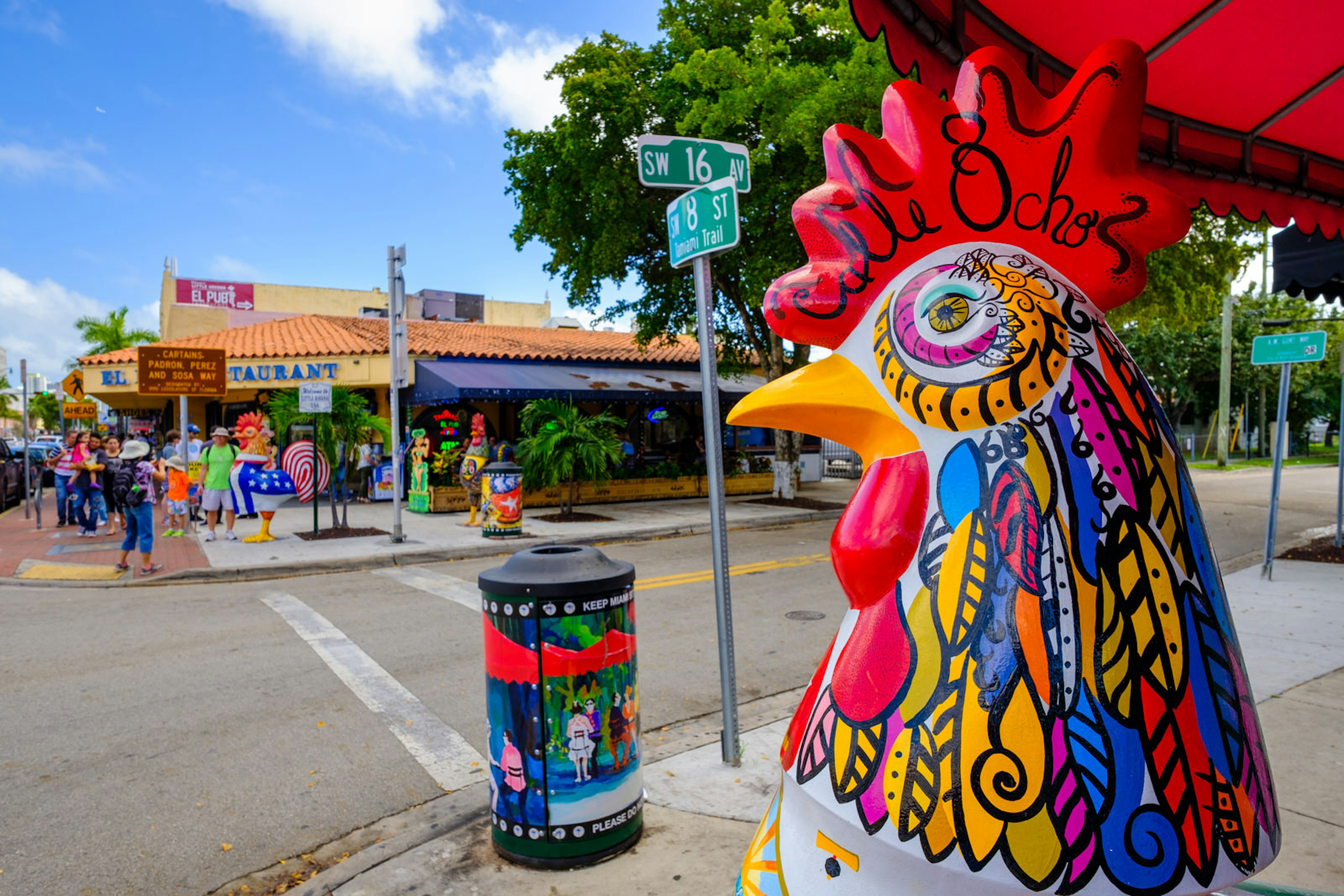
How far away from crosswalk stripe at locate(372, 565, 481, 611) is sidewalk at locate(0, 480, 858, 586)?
2.17 feet

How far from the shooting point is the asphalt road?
356 centimetres

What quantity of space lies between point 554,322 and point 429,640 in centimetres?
2813

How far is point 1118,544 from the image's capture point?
1256 millimetres

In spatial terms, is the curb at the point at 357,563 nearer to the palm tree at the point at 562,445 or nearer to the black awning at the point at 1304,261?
the palm tree at the point at 562,445

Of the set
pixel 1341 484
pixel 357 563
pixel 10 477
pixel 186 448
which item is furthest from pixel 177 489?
pixel 1341 484

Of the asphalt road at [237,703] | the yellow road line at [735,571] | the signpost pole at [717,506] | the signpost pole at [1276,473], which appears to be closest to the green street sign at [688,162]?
the signpost pole at [717,506]

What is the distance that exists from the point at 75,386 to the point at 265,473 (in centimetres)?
817

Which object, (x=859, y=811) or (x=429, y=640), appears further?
(x=429, y=640)

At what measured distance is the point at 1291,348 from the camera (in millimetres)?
8055

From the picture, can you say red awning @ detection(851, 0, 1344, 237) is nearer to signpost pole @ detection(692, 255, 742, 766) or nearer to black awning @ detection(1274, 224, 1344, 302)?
signpost pole @ detection(692, 255, 742, 766)

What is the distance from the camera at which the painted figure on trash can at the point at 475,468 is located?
14711mm

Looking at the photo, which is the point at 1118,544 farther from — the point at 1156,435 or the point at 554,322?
the point at 554,322

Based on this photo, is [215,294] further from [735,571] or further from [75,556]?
[735,571]

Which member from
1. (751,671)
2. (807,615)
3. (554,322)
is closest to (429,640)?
(751,671)
